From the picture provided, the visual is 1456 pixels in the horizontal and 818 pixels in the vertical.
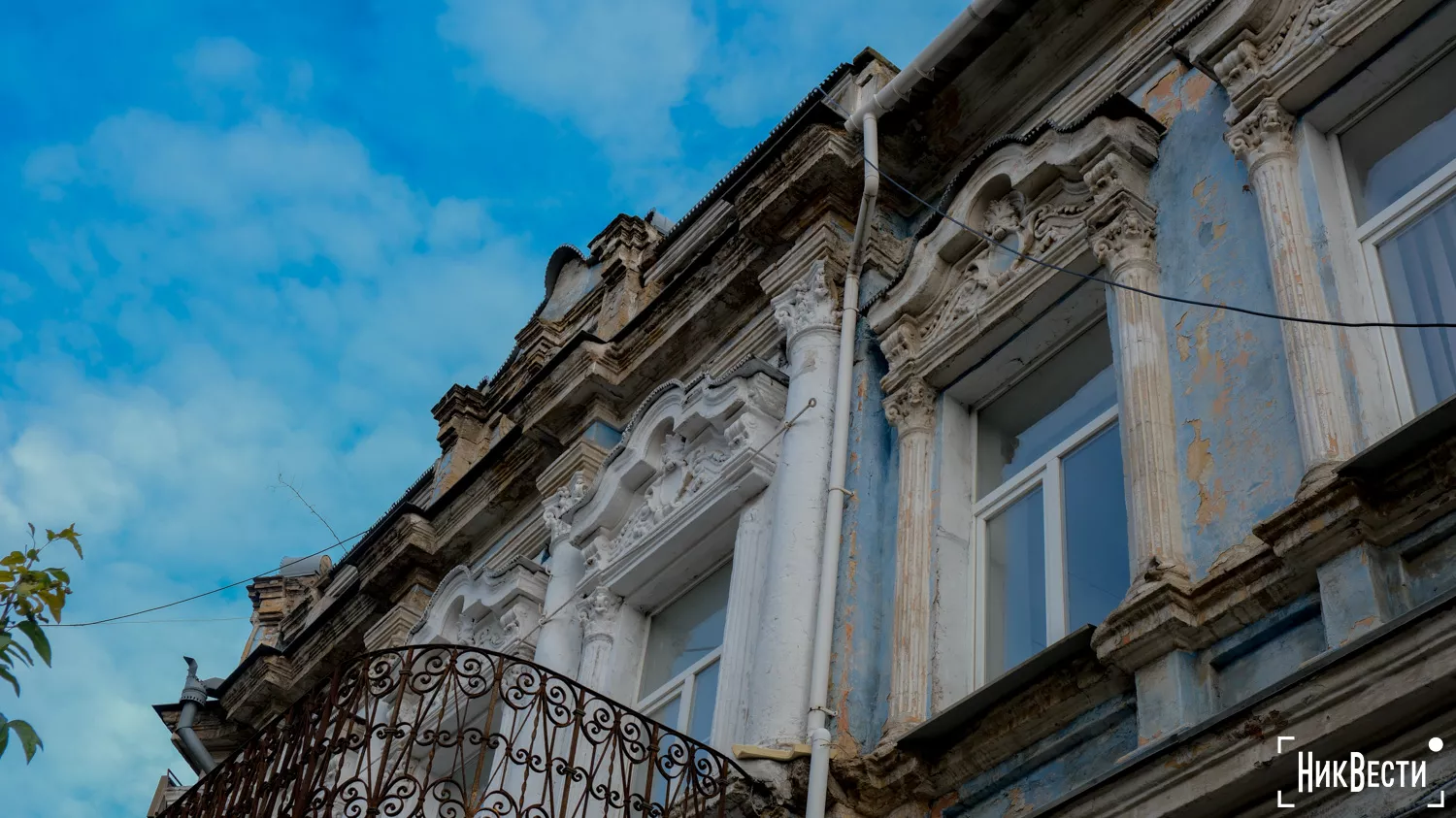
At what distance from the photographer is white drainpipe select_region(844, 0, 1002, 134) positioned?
8664 mm

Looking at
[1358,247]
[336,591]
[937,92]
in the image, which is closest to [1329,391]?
[1358,247]

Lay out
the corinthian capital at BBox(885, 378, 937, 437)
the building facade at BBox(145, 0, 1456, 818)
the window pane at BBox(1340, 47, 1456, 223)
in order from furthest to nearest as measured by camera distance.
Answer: the corinthian capital at BBox(885, 378, 937, 437), the window pane at BBox(1340, 47, 1456, 223), the building facade at BBox(145, 0, 1456, 818)

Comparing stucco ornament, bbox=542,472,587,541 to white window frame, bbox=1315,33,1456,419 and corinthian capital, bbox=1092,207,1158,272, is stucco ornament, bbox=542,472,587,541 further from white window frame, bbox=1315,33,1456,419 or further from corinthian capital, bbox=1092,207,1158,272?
white window frame, bbox=1315,33,1456,419

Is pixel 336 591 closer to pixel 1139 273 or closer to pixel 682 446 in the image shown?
pixel 682 446

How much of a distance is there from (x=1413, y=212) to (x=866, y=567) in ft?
9.08

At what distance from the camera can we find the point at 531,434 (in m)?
11.4

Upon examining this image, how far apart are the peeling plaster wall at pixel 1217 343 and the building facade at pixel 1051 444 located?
17 millimetres

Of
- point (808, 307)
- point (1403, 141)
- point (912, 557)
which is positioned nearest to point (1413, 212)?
point (1403, 141)

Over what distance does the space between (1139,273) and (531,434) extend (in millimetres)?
5490

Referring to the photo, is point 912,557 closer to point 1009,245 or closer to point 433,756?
point 1009,245

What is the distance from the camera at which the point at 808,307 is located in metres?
8.91

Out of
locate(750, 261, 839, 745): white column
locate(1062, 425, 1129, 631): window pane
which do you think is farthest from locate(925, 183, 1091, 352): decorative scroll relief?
locate(1062, 425, 1129, 631): window pane

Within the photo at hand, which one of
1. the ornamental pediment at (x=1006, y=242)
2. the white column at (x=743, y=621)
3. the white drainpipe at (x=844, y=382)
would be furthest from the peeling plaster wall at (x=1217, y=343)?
the white column at (x=743, y=621)

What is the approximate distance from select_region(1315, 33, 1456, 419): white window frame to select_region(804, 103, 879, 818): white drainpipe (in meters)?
2.42
